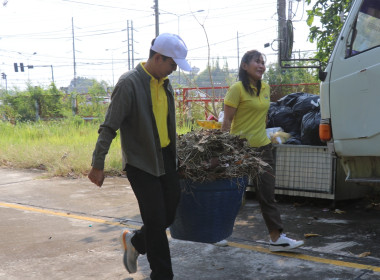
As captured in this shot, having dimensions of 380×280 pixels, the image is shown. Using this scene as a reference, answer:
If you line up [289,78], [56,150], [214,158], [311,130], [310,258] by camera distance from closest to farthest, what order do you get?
[214,158]
[310,258]
[311,130]
[56,150]
[289,78]

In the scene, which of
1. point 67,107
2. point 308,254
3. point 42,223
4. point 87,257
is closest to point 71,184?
point 42,223

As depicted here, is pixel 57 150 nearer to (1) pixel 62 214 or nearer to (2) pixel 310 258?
(1) pixel 62 214

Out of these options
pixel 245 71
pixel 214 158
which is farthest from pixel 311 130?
pixel 214 158

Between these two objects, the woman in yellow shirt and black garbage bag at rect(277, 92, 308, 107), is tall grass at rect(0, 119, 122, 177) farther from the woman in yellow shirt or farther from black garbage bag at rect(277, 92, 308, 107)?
the woman in yellow shirt

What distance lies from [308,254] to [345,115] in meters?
1.33

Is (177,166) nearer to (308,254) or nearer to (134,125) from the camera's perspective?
(134,125)

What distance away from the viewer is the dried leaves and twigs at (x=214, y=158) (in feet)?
12.6

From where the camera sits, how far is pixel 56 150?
1135 centimetres

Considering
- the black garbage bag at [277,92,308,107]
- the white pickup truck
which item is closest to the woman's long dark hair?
the white pickup truck

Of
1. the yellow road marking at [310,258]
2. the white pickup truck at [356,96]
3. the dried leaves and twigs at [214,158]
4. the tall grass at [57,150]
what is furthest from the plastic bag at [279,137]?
the tall grass at [57,150]

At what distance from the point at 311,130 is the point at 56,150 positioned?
6.85m

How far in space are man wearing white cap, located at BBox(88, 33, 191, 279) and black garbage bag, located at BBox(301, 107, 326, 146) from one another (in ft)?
10.2

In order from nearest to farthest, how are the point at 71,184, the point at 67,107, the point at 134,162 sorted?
the point at 134,162 < the point at 71,184 < the point at 67,107

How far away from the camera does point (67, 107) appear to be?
2291cm
